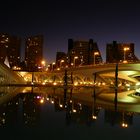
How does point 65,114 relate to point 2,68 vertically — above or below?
below

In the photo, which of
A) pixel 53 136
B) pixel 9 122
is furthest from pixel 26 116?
pixel 53 136

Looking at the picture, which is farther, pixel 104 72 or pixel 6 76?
pixel 104 72

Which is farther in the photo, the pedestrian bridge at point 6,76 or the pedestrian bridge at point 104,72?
the pedestrian bridge at point 104,72

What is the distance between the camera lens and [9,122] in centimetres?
2002

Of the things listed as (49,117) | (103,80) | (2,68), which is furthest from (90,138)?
(103,80)

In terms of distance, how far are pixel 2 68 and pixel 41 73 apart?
243 feet

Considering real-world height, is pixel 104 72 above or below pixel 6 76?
above

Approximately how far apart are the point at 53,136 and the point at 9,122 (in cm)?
496

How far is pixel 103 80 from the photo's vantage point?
410ft

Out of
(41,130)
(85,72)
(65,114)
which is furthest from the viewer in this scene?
(85,72)

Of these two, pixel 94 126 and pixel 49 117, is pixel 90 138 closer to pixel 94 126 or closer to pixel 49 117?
pixel 94 126

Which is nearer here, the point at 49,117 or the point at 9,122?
the point at 9,122

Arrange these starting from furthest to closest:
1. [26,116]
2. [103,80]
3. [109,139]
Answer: [103,80]
[26,116]
[109,139]

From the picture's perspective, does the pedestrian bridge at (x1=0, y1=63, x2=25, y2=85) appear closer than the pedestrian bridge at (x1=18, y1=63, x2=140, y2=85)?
Yes
